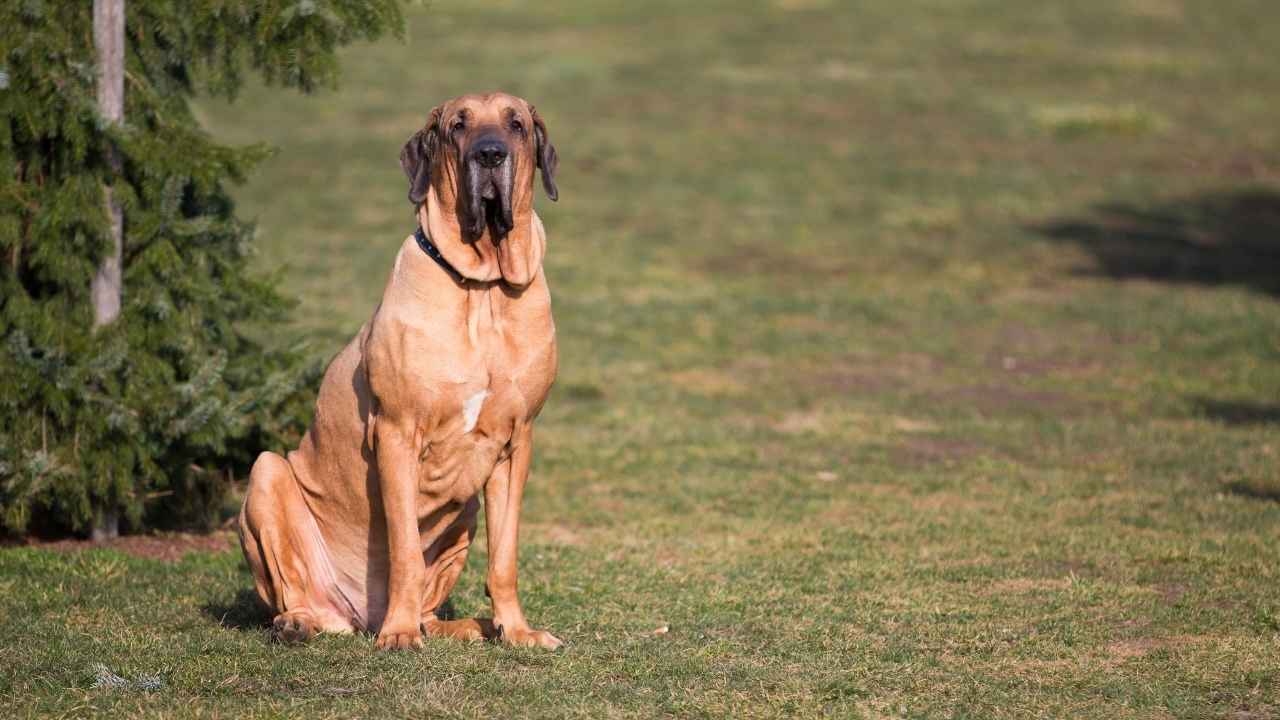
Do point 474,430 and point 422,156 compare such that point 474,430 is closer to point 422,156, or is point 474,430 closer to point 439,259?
point 439,259

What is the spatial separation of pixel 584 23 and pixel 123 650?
33049 mm

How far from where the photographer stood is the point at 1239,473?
449 inches

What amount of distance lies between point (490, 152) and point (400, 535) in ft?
5.23

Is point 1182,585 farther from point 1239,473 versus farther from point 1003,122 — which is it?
point 1003,122

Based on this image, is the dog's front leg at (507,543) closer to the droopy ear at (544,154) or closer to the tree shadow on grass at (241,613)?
the droopy ear at (544,154)

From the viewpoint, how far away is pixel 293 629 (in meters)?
6.82

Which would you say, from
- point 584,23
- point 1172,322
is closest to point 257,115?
point 584,23

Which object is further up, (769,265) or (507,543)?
(507,543)

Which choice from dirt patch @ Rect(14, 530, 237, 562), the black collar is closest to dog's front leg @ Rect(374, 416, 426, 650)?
the black collar

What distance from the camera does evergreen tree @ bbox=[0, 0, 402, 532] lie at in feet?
27.9

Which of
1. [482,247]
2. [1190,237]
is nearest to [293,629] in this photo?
[482,247]

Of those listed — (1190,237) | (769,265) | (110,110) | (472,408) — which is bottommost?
(769,265)

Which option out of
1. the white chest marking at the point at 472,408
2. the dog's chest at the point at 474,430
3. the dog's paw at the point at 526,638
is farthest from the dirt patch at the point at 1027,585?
the white chest marking at the point at 472,408

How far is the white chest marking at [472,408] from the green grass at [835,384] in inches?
37.0
